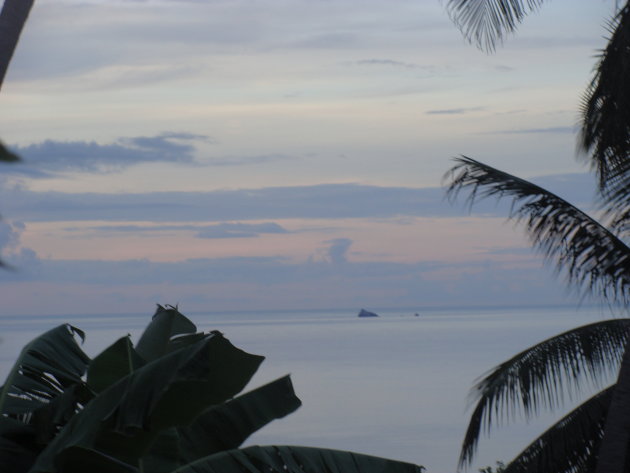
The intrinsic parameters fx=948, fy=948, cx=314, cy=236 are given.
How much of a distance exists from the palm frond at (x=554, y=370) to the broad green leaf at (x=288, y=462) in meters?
5.38

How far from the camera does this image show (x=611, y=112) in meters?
9.64

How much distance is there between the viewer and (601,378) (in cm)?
1113

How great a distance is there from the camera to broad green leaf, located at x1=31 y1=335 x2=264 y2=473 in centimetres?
431

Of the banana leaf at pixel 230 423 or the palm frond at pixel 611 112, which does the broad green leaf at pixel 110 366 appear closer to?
the banana leaf at pixel 230 423

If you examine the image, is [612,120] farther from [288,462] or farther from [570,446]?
[288,462]

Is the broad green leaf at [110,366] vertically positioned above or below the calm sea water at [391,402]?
below

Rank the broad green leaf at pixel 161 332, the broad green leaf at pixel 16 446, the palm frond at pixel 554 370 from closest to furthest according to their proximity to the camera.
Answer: the broad green leaf at pixel 16 446 → the broad green leaf at pixel 161 332 → the palm frond at pixel 554 370

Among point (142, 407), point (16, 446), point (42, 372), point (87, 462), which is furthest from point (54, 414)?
point (142, 407)

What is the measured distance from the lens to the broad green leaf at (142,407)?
4312 millimetres

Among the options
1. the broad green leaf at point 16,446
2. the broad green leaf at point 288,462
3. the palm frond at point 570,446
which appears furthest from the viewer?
the palm frond at point 570,446

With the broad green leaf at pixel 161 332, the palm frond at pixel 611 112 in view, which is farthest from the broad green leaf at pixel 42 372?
the palm frond at pixel 611 112

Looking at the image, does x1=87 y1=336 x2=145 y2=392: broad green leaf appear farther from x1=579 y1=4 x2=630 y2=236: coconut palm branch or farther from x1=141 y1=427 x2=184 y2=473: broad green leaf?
x1=579 y1=4 x2=630 y2=236: coconut palm branch

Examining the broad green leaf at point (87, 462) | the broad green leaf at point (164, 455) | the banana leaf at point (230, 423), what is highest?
the banana leaf at point (230, 423)

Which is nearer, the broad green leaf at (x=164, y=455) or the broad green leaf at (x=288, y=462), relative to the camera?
the broad green leaf at (x=288, y=462)
